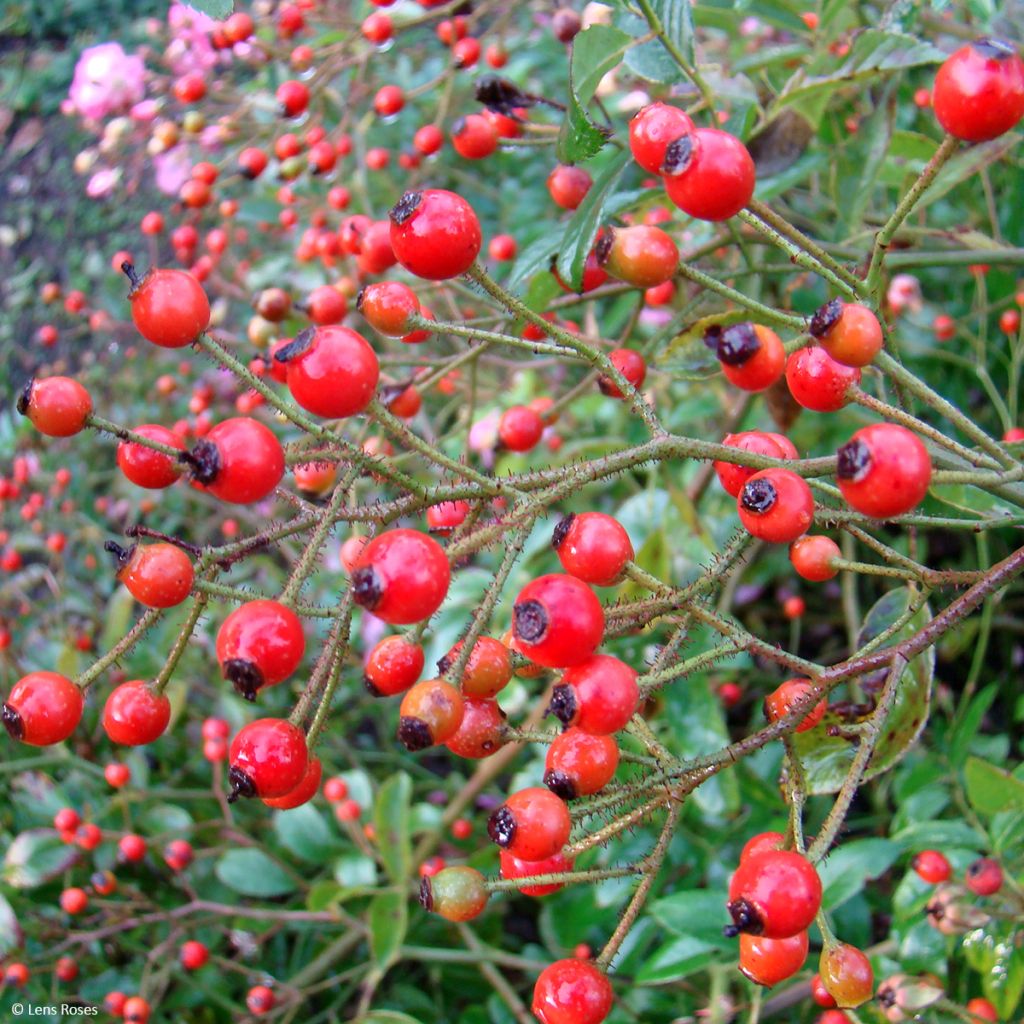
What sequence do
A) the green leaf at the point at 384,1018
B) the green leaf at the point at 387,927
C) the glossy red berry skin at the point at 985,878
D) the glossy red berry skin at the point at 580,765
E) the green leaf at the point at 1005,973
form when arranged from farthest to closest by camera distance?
1. the green leaf at the point at 387,927
2. the green leaf at the point at 384,1018
3. the green leaf at the point at 1005,973
4. the glossy red berry skin at the point at 985,878
5. the glossy red berry skin at the point at 580,765

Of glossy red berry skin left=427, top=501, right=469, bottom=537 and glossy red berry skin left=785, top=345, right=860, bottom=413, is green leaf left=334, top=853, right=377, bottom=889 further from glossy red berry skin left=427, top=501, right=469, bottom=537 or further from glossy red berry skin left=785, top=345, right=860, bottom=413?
glossy red berry skin left=785, top=345, right=860, bottom=413

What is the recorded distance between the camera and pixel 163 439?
125cm

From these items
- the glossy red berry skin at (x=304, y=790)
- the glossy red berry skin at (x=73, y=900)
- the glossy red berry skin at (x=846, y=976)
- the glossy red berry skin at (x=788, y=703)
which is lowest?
the glossy red berry skin at (x=73, y=900)

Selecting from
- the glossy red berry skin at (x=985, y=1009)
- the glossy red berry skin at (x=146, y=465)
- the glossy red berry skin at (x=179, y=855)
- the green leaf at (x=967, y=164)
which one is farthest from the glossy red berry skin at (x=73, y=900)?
the green leaf at (x=967, y=164)

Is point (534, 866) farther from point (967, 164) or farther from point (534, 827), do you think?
point (967, 164)

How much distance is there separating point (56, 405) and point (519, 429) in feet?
2.95

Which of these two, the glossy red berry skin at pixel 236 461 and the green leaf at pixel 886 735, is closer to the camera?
the glossy red berry skin at pixel 236 461

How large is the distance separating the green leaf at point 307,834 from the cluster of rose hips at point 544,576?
1629 millimetres

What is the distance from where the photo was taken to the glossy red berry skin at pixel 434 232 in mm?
1205

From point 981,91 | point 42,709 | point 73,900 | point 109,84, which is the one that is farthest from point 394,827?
point 109,84

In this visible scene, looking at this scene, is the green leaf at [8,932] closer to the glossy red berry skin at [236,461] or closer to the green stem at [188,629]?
the green stem at [188,629]

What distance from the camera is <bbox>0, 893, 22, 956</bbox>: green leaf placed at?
8.31 ft

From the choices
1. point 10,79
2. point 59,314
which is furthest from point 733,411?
point 10,79

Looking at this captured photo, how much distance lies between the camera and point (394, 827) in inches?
101
